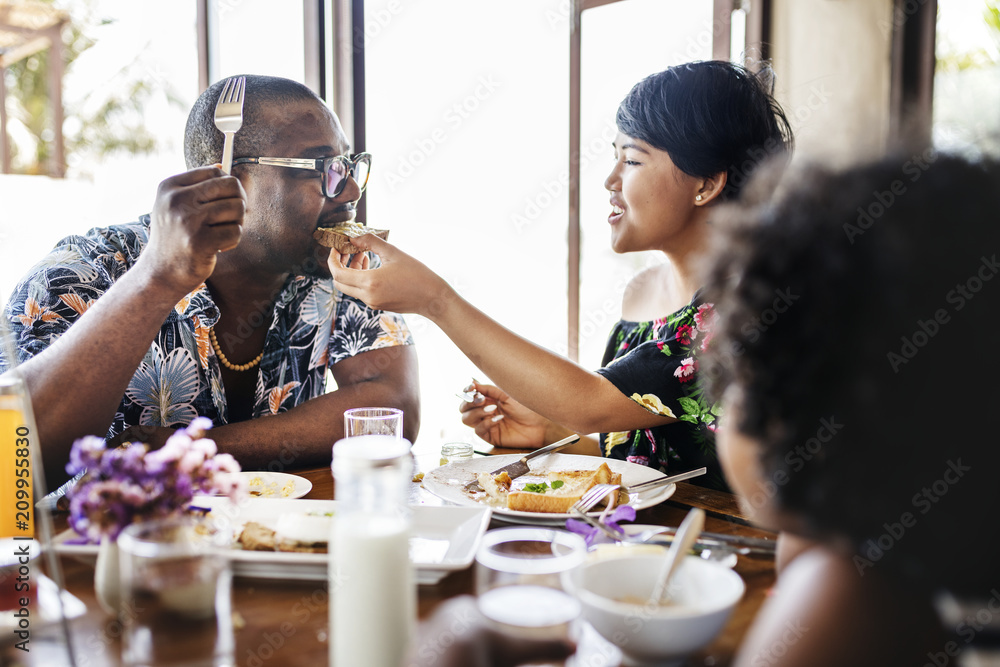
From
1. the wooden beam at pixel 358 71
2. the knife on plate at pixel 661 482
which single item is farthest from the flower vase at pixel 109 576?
the wooden beam at pixel 358 71

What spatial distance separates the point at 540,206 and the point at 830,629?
168 inches

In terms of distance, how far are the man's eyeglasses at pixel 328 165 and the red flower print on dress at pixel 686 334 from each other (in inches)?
42.4

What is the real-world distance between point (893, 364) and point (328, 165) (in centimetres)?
178

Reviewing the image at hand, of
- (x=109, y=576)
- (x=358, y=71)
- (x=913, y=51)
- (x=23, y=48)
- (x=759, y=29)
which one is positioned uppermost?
(x=23, y=48)

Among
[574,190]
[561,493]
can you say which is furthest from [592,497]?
[574,190]

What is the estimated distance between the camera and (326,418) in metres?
1.87

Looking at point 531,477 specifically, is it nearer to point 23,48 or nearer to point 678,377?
point 678,377

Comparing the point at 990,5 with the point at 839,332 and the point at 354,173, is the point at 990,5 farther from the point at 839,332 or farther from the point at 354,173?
the point at 839,332

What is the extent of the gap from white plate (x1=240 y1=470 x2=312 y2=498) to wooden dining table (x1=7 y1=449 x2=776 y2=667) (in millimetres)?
407

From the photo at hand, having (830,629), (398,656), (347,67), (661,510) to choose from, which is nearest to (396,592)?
(398,656)

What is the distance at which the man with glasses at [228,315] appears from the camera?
5.08ft

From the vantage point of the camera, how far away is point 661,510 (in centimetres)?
140

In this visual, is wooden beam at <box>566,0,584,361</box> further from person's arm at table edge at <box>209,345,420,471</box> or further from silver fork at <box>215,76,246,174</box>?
silver fork at <box>215,76,246,174</box>

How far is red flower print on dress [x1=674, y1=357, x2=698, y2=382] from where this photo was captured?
1.77 metres
